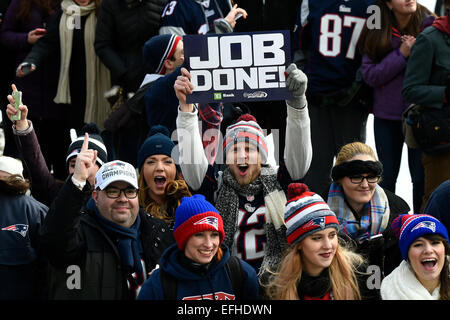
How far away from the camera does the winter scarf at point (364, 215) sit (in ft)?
18.4

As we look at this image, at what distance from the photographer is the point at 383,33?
23.3 ft

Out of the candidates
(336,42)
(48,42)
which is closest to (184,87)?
(336,42)

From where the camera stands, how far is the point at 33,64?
7.89 metres

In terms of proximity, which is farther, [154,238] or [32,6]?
[32,6]

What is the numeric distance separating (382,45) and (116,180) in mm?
2793

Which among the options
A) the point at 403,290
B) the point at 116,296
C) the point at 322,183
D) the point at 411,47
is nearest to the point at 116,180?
the point at 116,296

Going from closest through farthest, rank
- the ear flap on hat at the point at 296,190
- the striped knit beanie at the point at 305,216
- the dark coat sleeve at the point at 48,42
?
the striped knit beanie at the point at 305,216 → the ear flap on hat at the point at 296,190 → the dark coat sleeve at the point at 48,42

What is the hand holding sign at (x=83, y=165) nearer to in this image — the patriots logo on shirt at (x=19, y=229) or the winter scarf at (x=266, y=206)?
the patriots logo on shirt at (x=19, y=229)

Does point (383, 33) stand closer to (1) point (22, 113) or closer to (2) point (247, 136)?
(2) point (247, 136)

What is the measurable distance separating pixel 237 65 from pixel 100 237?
4.64 ft

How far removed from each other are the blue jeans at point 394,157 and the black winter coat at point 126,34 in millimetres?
2121

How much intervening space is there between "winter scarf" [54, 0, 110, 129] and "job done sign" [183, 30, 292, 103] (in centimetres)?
256

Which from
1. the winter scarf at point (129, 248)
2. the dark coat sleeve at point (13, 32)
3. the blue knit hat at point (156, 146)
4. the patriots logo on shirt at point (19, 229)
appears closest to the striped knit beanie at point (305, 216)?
the winter scarf at point (129, 248)

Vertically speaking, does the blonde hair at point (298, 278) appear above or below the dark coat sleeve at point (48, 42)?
below
